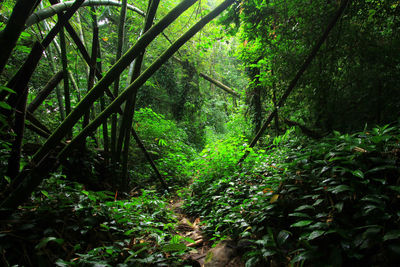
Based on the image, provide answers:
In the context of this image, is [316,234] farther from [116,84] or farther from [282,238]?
[116,84]

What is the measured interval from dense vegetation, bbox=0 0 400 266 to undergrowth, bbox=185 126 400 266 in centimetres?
1

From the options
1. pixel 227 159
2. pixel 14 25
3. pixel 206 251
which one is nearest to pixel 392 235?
pixel 206 251

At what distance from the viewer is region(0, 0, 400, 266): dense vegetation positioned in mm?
1296

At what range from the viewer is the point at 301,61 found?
307cm

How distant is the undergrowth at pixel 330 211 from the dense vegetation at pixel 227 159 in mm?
11

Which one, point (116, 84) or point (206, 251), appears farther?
point (116, 84)

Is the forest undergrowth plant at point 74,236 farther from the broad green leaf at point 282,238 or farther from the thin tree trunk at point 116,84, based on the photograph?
the thin tree trunk at point 116,84

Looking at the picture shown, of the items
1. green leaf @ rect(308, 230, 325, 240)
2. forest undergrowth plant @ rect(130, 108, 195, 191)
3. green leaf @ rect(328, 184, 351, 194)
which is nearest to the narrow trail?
green leaf @ rect(308, 230, 325, 240)

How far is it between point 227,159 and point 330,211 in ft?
7.92

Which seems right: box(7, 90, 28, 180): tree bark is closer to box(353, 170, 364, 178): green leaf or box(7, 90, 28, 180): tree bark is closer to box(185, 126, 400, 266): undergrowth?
box(185, 126, 400, 266): undergrowth

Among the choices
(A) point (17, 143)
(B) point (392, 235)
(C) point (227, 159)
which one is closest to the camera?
(B) point (392, 235)

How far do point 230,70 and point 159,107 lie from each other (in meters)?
6.76

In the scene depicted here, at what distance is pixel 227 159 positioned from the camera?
3.84 m

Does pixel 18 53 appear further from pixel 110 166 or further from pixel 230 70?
pixel 230 70
